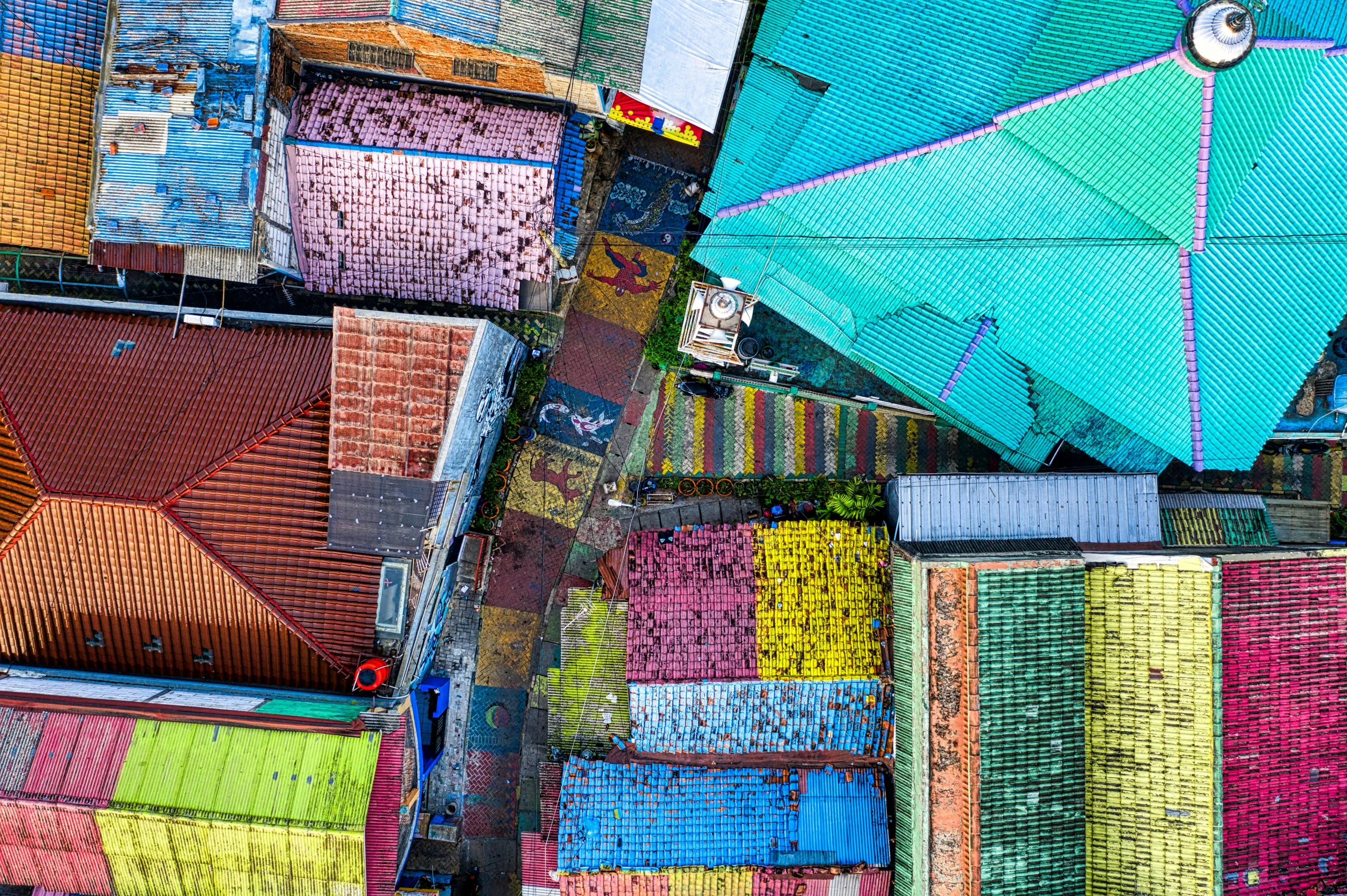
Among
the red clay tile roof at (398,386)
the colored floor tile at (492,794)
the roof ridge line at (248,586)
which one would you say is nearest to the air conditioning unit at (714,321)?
the red clay tile roof at (398,386)

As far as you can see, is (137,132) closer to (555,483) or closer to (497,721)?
(555,483)

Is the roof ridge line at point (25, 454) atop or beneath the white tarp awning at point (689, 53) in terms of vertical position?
beneath

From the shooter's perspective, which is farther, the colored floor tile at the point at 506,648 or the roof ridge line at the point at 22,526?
the colored floor tile at the point at 506,648

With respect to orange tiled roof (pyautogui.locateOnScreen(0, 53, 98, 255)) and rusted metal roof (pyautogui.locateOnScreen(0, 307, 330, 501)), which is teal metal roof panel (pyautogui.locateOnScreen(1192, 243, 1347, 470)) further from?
orange tiled roof (pyautogui.locateOnScreen(0, 53, 98, 255))

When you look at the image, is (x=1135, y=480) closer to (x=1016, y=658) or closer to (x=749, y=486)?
(x=1016, y=658)

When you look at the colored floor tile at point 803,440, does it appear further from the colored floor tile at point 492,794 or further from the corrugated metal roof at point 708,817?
the colored floor tile at point 492,794

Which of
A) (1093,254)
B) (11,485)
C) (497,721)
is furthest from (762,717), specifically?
(11,485)
